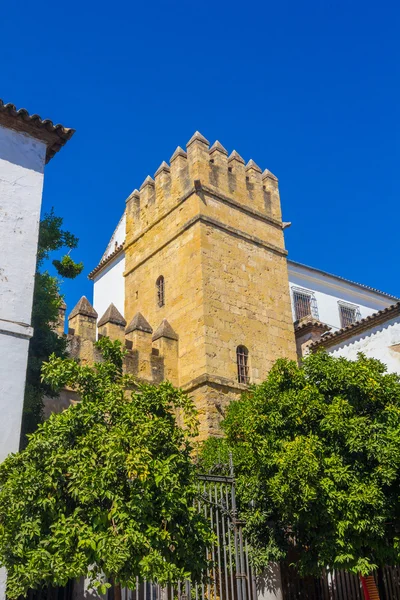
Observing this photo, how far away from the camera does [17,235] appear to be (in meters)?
9.28

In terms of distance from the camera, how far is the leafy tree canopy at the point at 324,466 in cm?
946

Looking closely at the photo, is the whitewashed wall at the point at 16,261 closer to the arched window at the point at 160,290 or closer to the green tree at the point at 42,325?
the green tree at the point at 42,325

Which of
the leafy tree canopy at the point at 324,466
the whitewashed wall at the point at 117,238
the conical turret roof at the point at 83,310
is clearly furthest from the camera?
the whitewashed wall at the point at 117,238

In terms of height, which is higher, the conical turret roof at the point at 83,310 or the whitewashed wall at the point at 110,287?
the whitewashed wall at the point at 110,287

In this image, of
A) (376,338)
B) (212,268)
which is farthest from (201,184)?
(376,338)

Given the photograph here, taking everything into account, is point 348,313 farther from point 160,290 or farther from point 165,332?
point 165,332

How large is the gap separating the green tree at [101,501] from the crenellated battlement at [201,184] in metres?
10.9

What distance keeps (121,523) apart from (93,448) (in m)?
0.85

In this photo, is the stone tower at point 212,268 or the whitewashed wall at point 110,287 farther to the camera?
the whitewashed wall at point 110,287

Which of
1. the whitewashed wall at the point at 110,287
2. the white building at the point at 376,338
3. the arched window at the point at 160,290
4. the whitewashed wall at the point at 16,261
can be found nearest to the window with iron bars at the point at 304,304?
the white building at the point at 376,338

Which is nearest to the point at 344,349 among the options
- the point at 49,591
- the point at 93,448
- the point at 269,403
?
the point at 269,403

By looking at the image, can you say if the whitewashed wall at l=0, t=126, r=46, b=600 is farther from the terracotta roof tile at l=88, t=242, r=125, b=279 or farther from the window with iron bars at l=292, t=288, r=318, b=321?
the window with iron bars at l=292, t=288, r=318, b=321

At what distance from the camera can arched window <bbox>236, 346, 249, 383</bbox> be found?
15.9 meters

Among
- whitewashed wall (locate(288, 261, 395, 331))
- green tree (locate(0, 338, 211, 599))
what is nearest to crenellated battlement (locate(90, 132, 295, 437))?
whitewashed wall (locate(288, 261, 395, 331))
